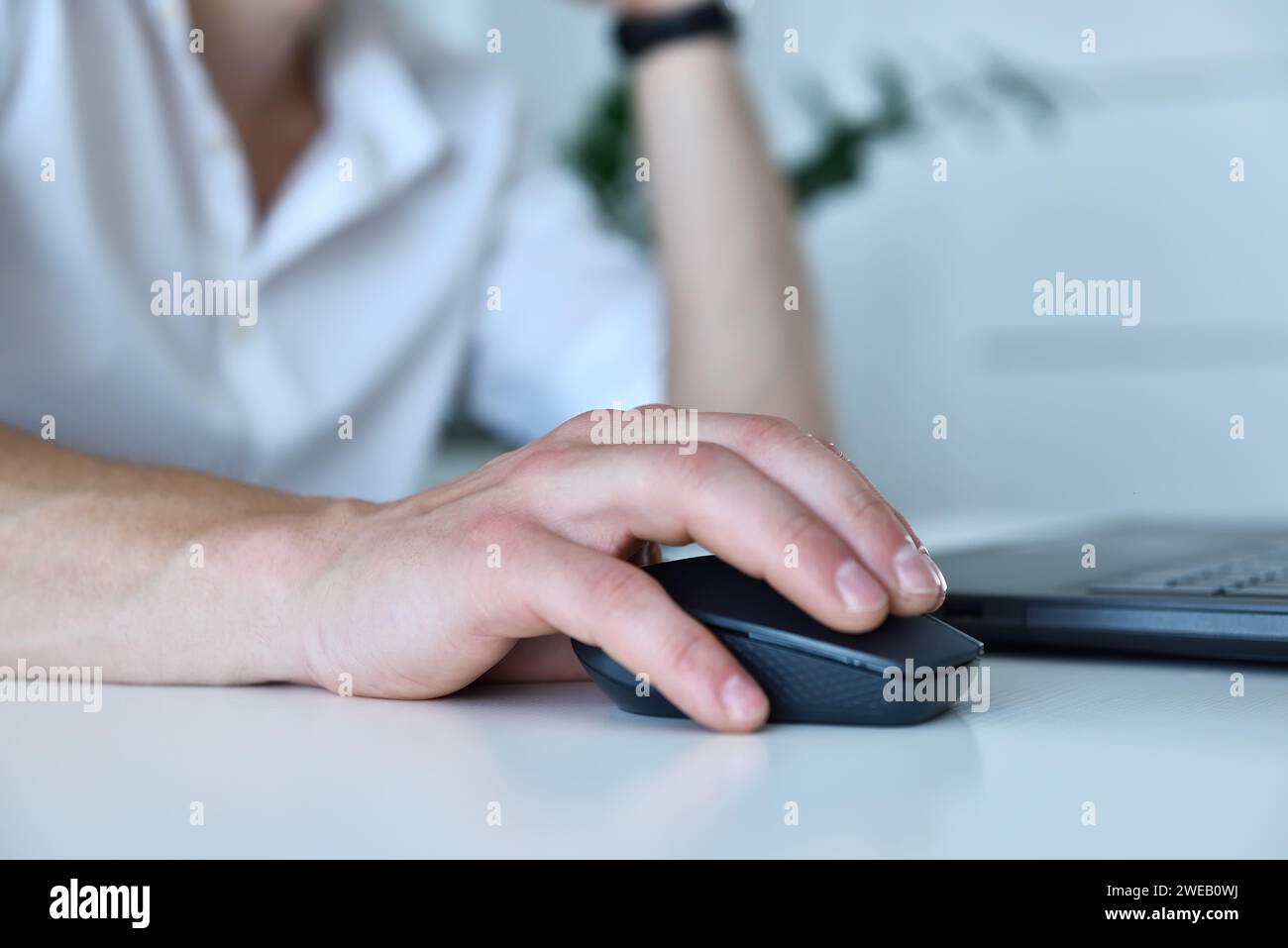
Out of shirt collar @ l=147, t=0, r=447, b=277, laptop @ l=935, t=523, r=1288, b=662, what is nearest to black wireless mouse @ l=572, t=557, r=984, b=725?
laptop @ l=935, t=523, r=1288, b=662

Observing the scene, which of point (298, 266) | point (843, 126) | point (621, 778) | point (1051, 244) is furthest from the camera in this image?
point (1051, 244)

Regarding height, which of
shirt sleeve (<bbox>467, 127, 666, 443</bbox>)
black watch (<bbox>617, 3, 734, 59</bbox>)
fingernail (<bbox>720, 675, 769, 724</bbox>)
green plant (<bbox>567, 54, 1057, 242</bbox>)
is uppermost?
green plant (<bbox>567, 54, 1057, 242</bbox>)

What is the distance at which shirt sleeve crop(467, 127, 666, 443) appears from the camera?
117 cm

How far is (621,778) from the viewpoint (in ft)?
1.19

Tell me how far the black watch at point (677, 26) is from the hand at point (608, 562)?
770 mm

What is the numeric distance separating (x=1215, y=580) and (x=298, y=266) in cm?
76

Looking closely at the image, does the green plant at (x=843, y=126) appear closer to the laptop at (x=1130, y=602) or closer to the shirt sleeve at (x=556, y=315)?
the shirt sleeve at (x=556, y=315)

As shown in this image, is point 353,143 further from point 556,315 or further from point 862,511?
point 862,511

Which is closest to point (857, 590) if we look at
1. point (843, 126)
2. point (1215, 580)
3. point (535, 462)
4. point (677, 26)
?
point (535, 462)

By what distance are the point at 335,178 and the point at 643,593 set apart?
73 cm

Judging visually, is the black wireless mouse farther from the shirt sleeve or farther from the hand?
the shirt sleeve

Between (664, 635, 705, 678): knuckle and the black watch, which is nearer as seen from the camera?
(664, 635, 705, 678): knuckle

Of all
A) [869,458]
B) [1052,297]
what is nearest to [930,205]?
[1052,297]

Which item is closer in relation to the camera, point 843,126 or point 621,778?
point 621,778
